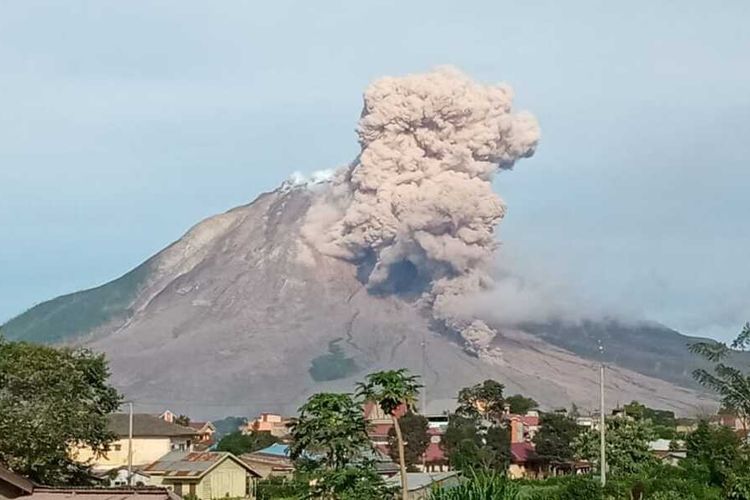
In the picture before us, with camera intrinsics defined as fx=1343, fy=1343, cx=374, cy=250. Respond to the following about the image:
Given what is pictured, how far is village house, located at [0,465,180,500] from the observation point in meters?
14.5

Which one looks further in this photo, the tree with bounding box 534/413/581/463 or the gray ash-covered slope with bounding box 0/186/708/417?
the gray ash-covered slope with bounding box 0/186/708/417

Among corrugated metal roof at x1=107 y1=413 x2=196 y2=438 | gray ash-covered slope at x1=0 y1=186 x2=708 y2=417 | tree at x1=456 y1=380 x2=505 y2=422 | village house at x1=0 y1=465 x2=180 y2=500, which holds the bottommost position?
village house at x1=0 y1=465 x2=180 y2=500

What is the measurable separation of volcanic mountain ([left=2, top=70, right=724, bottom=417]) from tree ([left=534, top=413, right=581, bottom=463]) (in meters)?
49.8

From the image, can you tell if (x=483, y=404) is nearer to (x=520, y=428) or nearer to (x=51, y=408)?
(x=520, y=428)

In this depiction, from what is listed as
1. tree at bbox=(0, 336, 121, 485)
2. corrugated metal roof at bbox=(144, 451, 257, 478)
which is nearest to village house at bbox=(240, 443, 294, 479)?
corrugated metal roof at bbox=(144, 451, 257, 478)

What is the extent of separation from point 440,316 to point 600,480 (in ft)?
397

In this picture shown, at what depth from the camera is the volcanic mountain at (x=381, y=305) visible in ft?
410

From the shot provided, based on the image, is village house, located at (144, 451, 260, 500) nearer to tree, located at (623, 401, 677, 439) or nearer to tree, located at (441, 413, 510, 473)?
tree, located at (441, 413, 510, 473)

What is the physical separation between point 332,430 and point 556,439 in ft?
146

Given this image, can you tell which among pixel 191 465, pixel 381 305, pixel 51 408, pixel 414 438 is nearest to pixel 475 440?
pixel 414 438

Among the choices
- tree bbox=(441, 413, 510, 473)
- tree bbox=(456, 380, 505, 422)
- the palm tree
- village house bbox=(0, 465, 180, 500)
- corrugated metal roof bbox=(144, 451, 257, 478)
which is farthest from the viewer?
tree bbox=(456, 380, 505, 422)

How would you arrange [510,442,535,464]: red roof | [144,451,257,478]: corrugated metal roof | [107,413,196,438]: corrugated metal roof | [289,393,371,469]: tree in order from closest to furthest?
[289,393,371,469]: tree
[144,451,257,478]: corrugated metal roof
[107,413,196,438]: corrugated metal roof
[510,442,535,464]: red roof

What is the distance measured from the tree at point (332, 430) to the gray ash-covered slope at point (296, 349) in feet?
386

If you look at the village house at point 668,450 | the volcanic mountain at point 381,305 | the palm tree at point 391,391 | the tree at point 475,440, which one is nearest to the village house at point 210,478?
the tree at point 475,440
